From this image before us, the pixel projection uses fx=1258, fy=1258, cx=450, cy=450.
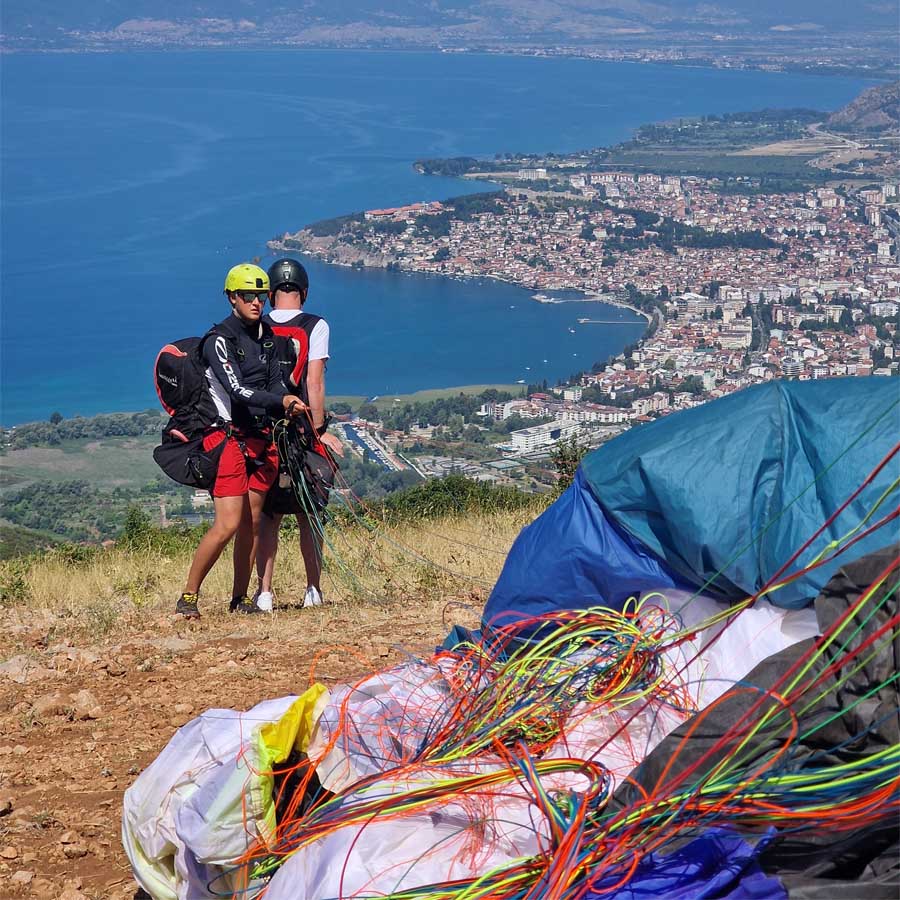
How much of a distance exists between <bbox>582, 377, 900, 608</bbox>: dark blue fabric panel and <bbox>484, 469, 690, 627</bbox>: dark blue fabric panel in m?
0.06

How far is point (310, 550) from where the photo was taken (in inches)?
231

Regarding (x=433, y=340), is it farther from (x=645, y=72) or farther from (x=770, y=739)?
(x=645, y=72)

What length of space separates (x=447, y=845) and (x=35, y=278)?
199ft

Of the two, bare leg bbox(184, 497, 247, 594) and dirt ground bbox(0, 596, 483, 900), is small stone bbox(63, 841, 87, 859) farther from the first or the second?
bare leg bbox(184, 497, 247, 594)

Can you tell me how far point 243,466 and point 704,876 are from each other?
3.34 meters

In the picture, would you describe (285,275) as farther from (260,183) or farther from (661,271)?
(260,183)

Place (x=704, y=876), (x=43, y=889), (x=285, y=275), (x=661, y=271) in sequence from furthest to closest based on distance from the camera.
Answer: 1. (x=661, y=271)
2. (x=285, y=275)
3. (x=43, y=889)
4. (x=704, y=876)

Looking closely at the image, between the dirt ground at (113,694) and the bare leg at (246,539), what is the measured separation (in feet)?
0.58

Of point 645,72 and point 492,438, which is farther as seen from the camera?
point 645,72

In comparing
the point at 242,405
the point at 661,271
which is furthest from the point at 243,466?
the point at 661,271

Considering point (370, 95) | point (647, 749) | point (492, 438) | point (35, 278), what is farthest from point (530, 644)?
point (370, 95)

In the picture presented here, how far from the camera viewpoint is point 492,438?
22797 millimetres

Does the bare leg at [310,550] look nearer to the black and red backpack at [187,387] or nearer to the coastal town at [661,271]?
the black and red backpack at [187,387]

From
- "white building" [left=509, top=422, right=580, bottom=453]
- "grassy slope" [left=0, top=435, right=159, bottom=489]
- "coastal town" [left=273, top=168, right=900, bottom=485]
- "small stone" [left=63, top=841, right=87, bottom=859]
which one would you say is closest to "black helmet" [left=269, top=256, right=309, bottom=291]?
"small stone" [left=63, top=841, right=87, bottom=859]
